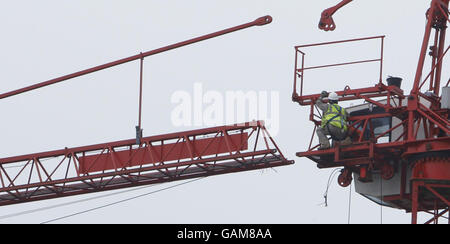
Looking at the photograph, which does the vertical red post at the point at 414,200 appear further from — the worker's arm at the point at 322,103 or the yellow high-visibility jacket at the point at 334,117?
the worker's arm at the point at 322,103

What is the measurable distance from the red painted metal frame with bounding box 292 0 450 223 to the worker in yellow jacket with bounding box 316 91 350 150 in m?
0.43

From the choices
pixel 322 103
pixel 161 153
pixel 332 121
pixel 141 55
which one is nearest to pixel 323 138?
pixel 332 121

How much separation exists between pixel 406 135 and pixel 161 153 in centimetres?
1277

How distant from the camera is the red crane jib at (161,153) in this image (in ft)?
217

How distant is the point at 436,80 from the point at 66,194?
66.4ft

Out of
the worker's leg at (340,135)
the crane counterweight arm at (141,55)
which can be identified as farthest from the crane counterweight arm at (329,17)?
the worker's leg at (340,135)

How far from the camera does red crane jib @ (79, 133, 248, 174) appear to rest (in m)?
66.2

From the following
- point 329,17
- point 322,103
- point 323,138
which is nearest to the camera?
point 322,103

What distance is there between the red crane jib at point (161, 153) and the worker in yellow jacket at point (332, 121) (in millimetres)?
4582

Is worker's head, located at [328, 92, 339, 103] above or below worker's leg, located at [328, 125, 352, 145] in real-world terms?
above

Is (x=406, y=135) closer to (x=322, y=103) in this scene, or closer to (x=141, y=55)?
(x=322, y=103)

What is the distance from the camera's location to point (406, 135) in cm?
6206

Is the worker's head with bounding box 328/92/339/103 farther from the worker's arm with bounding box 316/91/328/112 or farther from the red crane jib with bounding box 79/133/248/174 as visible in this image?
the red crane jib with bounding box 79/133/248/174

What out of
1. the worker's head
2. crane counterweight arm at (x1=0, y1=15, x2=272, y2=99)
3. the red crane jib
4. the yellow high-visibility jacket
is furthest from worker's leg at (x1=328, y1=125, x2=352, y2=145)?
crane counterweight arm at (x1=0, y1=15, x2=272, y2=99)
